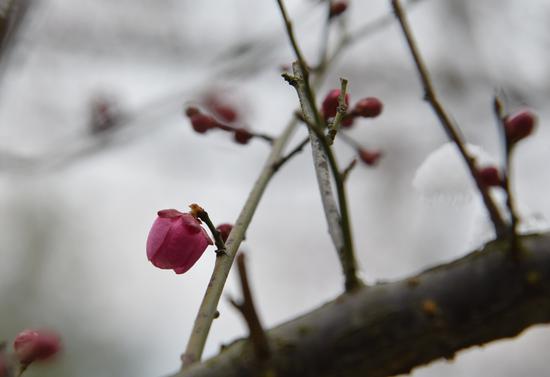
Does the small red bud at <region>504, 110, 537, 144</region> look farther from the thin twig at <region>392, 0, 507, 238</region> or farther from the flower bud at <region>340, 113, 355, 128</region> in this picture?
the flower bud at <region>340, 113, 355, 128</region>

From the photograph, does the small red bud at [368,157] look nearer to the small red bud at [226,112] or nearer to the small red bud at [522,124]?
the small red bud at [522,124]

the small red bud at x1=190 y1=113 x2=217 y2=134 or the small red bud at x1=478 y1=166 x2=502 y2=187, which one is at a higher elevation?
the small red bud at x1=190 y1=113 x2=217 y2=134

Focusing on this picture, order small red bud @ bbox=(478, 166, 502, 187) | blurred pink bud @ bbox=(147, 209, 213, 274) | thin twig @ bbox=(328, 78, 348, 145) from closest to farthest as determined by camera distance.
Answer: thin twig @ bbox=(328, 78, 348, 145), small red bud @ bbox=(478, 166, 502, 187), blurred pink bud @ bbox=(147, 209, 213, 274)

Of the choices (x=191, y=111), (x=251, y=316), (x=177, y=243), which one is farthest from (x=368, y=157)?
(x=251, y=316)

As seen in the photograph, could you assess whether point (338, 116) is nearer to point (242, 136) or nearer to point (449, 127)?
point (449, 127)

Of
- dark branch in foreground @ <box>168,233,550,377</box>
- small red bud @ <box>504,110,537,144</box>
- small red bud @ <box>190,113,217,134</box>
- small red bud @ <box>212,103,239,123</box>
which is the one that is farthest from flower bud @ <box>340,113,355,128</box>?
small red bud @ <box>212,103,239,123</box>

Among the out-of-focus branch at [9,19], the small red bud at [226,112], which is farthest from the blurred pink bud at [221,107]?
the out-of-focus branch at [9,19]

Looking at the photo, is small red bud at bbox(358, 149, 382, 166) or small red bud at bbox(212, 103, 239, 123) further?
small red bud at bbox(212, 103, 239, 123)
